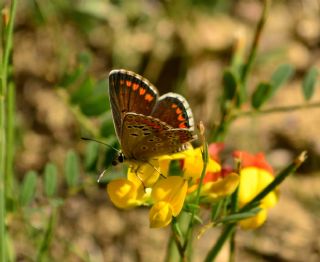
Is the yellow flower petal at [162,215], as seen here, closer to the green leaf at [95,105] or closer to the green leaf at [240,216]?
the green leaf at [240,216]

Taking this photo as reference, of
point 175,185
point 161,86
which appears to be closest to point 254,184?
point 175,185

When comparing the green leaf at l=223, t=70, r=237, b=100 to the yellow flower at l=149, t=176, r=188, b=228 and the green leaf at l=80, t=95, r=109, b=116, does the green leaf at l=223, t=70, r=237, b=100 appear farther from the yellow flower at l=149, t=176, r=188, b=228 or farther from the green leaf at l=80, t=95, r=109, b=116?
the yellow flower at l=149, t=176, r=188, b=228

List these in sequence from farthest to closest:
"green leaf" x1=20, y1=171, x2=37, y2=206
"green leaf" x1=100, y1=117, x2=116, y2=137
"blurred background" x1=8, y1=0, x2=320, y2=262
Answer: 1. "blurred background" x1=8, y1=0, x2=320, y2=262
2. "green leaf" x1=100, y1=117, x2=116, y2=137
3. "green leaf" x1=20, y1=171, x2=37, y2=206

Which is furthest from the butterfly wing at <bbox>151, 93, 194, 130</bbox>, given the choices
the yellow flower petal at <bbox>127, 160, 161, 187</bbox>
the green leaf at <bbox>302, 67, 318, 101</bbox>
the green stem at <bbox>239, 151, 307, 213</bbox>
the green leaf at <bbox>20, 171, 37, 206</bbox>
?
the green leaf at <bbox>302, 67, 318, 101</bbox>

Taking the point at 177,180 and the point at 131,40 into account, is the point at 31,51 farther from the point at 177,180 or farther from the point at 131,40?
the point at 177,180

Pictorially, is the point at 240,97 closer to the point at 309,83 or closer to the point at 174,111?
the point at 309,83
